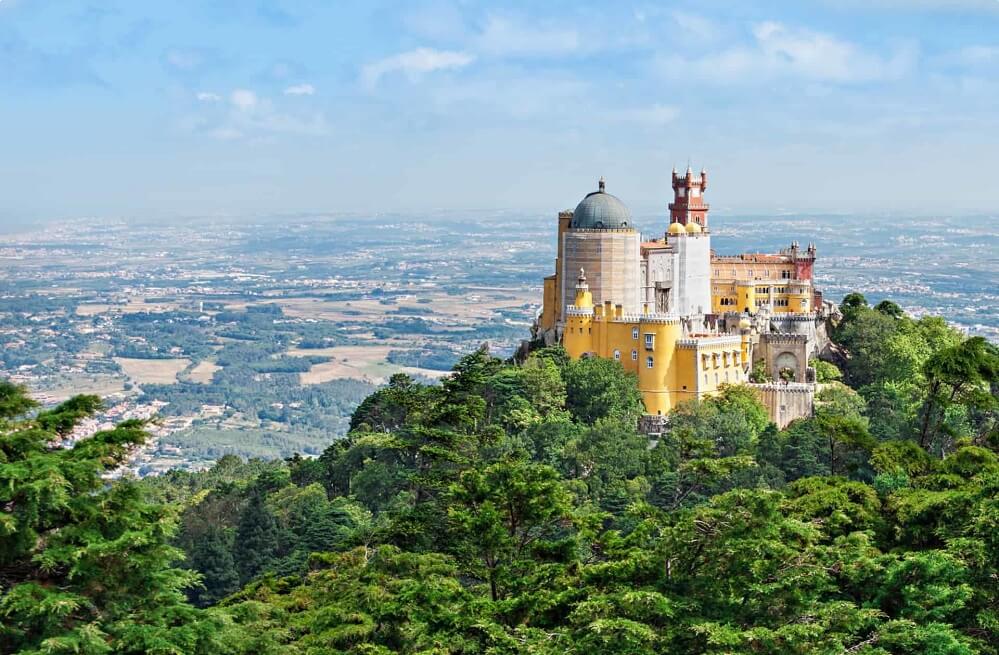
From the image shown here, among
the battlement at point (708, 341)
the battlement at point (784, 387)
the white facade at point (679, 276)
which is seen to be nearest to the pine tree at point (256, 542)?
the battlement at point (708, 341)

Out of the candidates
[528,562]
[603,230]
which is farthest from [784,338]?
[528,562]

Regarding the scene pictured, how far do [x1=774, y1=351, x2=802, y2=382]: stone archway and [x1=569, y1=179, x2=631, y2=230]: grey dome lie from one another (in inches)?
400

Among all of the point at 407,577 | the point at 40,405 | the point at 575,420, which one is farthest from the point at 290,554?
the point at 40,405

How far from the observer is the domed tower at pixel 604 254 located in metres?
76.1

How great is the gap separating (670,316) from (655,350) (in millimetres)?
1726

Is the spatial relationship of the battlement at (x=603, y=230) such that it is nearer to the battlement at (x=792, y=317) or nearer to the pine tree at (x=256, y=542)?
the battlement at (x=792, y=317)

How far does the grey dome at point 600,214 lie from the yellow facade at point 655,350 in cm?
454

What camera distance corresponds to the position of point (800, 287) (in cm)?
8619

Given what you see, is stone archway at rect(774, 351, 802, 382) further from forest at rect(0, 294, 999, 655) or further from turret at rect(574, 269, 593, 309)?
forest at rect(0, 294, 999, 655)

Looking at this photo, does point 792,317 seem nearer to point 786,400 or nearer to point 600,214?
point 786,400

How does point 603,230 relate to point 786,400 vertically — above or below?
above

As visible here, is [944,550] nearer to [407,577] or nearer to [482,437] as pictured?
[407,577]

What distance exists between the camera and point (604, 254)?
250 ft

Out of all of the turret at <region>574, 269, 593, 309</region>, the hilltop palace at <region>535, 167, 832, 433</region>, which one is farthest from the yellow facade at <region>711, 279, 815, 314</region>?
the turret at <region>574, 269, 593, 309</region>
